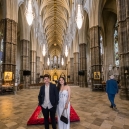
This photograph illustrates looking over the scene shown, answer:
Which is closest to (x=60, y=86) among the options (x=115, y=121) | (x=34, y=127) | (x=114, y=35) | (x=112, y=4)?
(x=34, y=127)

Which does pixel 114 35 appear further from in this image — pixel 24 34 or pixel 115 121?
pixel 115 121

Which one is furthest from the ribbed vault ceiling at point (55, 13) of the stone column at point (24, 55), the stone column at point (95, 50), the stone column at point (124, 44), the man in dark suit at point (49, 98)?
the man in dark suit at point (49, 98)

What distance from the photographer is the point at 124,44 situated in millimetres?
8602

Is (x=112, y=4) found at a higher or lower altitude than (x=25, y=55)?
higher

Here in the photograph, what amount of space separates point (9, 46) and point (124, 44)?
10652 mm

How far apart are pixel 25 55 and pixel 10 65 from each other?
21.6 feet

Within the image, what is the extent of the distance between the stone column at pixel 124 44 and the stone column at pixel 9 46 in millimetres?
10249

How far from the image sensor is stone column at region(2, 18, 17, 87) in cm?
1222

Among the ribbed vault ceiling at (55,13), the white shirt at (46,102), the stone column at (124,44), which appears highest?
the ribbed vault ceiling at (55,13)

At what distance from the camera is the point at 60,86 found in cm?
295

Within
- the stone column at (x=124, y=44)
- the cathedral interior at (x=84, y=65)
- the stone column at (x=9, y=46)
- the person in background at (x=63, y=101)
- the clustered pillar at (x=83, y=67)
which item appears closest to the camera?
the person in background at (x=63, y=101)

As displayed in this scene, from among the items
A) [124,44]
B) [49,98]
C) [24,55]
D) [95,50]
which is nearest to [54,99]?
[49,98]

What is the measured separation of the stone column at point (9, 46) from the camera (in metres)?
12.2

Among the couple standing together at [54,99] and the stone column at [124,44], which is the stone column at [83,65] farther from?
the couple standing together at [54,99]
